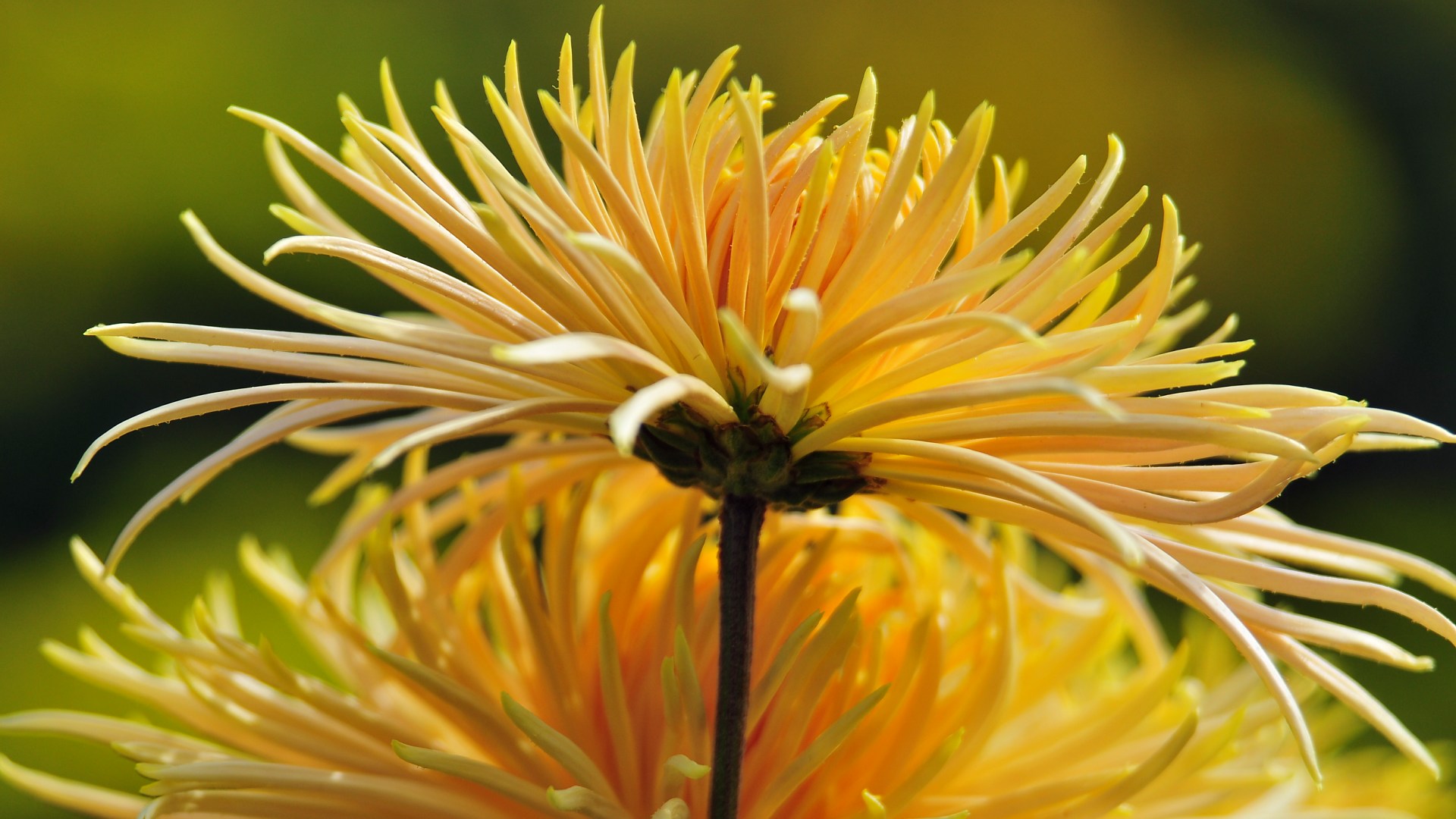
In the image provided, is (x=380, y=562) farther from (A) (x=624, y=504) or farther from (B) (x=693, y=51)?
(B) (x=693, y=51)

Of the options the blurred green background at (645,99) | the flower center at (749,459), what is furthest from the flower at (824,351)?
the blurred green background at (645,99)

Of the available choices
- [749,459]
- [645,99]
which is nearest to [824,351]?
[749,459]

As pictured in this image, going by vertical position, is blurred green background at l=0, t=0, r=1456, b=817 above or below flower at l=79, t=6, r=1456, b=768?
above

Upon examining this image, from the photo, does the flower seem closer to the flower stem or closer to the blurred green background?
the flower stem

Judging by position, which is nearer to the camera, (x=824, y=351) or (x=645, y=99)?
(x=824, y=351)

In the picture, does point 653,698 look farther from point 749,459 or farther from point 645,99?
point 645,99

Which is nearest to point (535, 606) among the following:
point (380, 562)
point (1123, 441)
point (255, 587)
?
point (380, 562)

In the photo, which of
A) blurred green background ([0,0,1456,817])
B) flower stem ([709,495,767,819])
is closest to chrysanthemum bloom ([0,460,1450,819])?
flower stem ([709,495,767,819])
